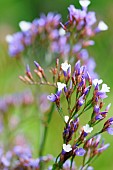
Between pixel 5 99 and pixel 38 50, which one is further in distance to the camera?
pixel 5 99

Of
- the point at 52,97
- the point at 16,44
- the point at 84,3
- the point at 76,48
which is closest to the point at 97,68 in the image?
the point at 16,44

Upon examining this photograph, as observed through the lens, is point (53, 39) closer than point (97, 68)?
Yes

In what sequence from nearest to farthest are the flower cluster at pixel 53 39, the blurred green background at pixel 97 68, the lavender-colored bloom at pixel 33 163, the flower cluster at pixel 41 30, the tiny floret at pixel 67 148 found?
the tiny floret at pixel 67 148, the lavender-colored bloom at pixel 33 163, the flower cluster at pixel 53 39, the flower cluster at pixel 41 30, the blurred green background at pixel 97 68

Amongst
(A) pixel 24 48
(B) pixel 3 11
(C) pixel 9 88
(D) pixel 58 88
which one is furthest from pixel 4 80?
(D) pixel 58 88

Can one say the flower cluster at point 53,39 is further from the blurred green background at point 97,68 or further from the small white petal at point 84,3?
the blurred green background at point 97,68

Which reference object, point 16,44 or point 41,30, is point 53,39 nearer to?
point 41,30

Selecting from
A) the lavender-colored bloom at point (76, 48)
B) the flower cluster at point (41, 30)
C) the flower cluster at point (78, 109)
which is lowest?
the flower cluster at point (78, 109)

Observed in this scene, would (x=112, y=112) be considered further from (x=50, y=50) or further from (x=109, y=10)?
(x=50, y=50)

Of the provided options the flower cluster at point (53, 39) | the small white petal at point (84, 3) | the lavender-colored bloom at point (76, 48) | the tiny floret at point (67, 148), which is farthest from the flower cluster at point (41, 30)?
the tiny floret at point (67, 148)

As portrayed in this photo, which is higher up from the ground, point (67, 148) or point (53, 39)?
point (53, 39)

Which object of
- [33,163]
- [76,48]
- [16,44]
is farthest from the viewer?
[16,44]

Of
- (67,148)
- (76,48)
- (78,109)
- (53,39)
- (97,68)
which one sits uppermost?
(97,68)
